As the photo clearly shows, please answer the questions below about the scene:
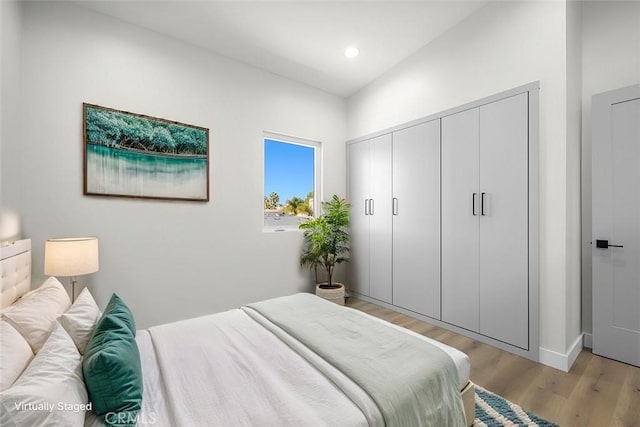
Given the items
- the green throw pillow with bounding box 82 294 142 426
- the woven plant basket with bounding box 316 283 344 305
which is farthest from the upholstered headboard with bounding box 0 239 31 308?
the woven plant basket with bounding box 316 283 344 305

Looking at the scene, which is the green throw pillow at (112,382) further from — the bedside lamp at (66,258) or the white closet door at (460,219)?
the white closet door at (460,219)

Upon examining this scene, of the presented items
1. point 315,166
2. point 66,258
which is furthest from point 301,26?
point 66,258

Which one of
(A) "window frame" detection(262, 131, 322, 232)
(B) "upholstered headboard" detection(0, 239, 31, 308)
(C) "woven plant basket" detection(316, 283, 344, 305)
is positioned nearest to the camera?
(B) "upholstered headboard" detection(0, 239, 31, 308)

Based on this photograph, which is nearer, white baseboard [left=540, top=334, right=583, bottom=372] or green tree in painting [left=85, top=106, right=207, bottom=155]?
white baseboard [left=540, top=334, right=583, bottom=372]

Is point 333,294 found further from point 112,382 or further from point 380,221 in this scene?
point 112,382

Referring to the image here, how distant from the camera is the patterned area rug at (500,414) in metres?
1.58

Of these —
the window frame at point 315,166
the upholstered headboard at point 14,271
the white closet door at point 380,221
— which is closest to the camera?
the upholstered headboard at point 14,271

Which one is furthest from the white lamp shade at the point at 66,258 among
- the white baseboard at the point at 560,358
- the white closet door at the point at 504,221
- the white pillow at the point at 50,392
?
the white baseboard at the point at 560,358

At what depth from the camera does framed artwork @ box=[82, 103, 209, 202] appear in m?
2.42

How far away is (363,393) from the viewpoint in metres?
1.12

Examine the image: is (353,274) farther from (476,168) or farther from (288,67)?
(288,67)

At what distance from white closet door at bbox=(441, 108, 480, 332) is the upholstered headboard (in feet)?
11.0

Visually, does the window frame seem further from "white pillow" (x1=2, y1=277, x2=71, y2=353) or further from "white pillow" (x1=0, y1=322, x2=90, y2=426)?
"white pillow" (x1=0, y1=322, x2=90, y2=426)

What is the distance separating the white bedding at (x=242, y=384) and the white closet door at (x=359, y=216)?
242 centimetres
